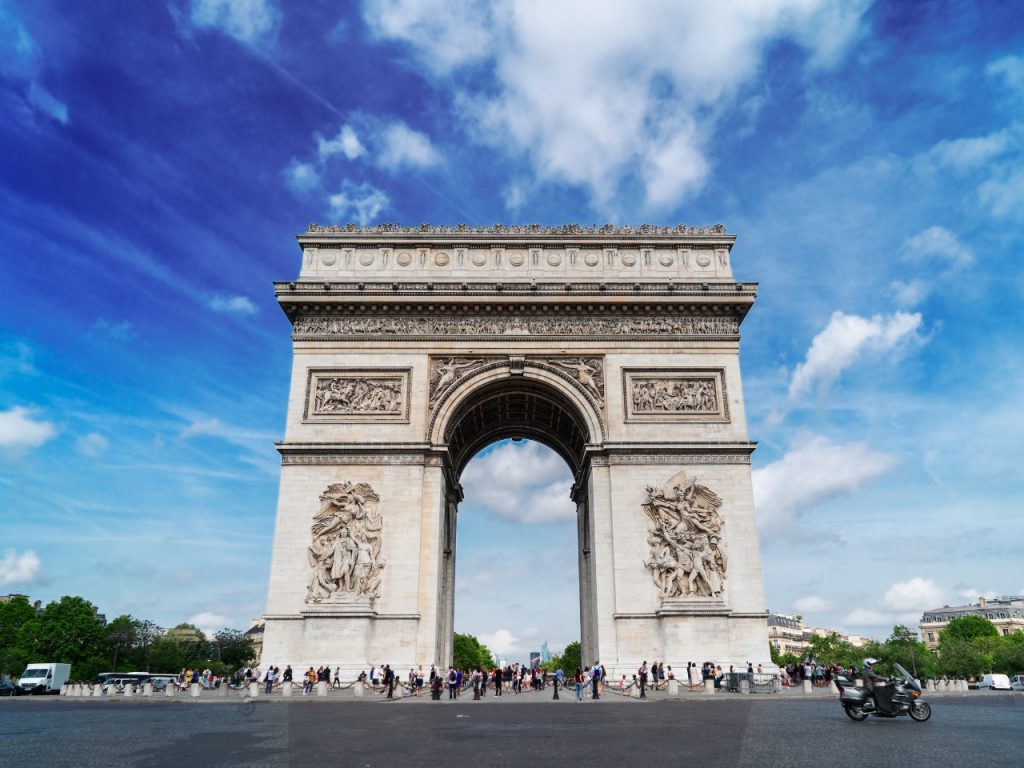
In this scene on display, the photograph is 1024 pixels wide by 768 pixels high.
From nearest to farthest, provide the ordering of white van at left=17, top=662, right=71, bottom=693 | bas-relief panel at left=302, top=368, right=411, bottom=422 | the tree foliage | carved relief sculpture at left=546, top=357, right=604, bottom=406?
bas-relief panel at left=302, top=368, right=411, bottom=422 < carved relief sculpture at left=546, top=357, right=604, bottom=406 < white van at left=17, top=662, right=71, bottom=693 < the tree foliage

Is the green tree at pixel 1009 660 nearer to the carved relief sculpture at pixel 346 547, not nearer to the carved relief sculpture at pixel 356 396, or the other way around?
the carved relief sculpture at pixel 346 547

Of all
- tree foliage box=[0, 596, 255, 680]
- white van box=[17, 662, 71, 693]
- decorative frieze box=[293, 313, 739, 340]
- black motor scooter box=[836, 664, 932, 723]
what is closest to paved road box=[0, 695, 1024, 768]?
black motor scooter box=[836, 664, 932, 723]

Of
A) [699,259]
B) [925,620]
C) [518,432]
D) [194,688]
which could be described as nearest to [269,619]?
[194,688]

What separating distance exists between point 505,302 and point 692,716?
53.6ft

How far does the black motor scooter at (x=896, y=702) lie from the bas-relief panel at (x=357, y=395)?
16.7 metres

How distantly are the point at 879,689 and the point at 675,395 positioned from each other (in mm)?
14890

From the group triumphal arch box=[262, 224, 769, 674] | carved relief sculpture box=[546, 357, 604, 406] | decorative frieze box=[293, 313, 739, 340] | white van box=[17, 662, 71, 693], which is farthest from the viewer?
white van box=[17, 662, 71, 693]

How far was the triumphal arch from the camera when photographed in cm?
2269

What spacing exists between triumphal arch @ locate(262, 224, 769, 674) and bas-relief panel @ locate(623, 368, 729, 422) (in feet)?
0.25

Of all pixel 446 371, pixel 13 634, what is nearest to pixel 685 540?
pixel 446 371

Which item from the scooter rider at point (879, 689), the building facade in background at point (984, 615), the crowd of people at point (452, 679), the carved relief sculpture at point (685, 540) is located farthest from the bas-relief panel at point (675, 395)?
the building facade in background at point (984, 615)

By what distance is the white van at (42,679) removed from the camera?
3550cm

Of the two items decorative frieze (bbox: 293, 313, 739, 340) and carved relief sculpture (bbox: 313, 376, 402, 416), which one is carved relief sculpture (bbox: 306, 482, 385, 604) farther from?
decorative frieze (bbox: 293, 313, 739, 340)

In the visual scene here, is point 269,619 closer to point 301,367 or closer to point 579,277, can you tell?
point 301,367
